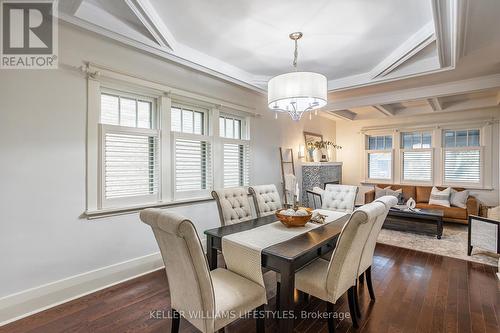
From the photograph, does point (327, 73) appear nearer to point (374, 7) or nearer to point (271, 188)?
point (374, 7)

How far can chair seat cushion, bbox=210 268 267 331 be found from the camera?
156 centimetres

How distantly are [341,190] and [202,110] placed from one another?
2364 millimetres

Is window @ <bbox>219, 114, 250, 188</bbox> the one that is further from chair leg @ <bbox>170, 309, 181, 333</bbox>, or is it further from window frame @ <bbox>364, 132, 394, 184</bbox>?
window frame @ <bbox>364, 132, 394, 184</bbox>

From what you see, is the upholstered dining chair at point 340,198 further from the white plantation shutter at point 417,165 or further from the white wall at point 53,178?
the white plantation shutter at point 417,165

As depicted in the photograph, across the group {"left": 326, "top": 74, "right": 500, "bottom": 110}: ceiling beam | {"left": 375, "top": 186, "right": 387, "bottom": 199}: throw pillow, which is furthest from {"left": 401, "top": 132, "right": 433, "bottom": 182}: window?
{"left": 326, "top": 74, "right": 500, "bottom": 110}: ceiling beam

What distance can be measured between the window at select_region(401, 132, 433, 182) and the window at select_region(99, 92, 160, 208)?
6447 millimetres

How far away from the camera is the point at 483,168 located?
5.79 meters

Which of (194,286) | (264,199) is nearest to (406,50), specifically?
(264,199)

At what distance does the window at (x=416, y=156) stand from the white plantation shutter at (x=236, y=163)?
4.79 metres

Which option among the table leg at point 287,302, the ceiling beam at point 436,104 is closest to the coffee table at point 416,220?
the ceiling beam at point 436,104

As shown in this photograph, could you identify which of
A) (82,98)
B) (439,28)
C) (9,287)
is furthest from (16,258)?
(439,28)

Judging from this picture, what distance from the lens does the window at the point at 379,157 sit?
7.08m

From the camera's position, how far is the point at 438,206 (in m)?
5.51

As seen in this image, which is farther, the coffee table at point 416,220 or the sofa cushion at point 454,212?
the sofa cushion at point 454,212
